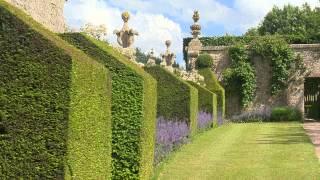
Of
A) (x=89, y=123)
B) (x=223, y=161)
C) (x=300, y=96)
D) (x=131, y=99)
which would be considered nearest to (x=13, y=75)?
(x=89, y=123)

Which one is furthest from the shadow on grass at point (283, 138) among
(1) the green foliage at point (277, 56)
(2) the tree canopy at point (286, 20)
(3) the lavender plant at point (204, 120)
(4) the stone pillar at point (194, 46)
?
(2) the tree canopy at point (286, 20)

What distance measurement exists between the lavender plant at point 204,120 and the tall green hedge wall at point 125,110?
36.2 ft

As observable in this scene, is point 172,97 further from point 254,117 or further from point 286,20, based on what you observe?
point 286,20

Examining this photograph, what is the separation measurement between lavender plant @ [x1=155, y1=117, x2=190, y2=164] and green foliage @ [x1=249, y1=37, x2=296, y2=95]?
16.5 m

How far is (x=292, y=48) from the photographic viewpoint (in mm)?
31250

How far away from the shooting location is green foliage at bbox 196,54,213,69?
104ft

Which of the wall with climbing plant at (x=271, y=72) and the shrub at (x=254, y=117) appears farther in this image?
the wall with climbing plant at (x=271, y=72)

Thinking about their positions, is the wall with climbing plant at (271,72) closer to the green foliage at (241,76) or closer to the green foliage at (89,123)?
the green foliage at (241,76)

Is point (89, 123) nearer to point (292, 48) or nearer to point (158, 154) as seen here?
point (158, 154)

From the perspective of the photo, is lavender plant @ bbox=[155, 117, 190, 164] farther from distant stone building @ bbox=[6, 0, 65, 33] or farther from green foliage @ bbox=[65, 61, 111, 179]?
green foliage @ bbox=[65, 61, 111, 179]

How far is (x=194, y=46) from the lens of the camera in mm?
32312

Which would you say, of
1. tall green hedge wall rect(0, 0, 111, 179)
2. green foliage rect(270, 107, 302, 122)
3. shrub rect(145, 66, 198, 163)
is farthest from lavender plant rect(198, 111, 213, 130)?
tall green hedge wall rect(0, 0, 111, 179)

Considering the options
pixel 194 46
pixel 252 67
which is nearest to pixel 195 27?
pixel 194 46

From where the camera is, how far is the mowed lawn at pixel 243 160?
998 centimetres
